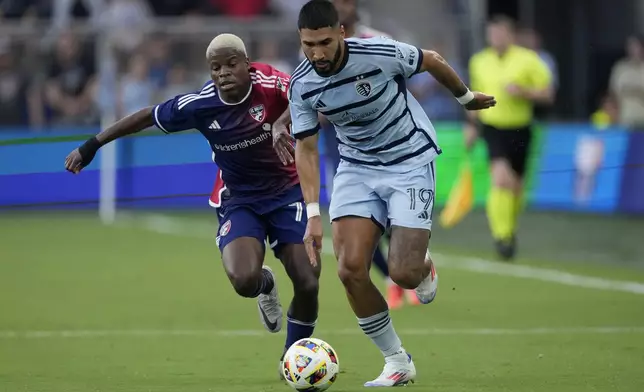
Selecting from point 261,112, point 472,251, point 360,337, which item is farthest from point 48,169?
point 261,112

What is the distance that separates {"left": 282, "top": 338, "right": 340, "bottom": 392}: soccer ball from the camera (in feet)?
26.8

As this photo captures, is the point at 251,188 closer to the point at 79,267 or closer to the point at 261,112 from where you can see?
the point at 261,112

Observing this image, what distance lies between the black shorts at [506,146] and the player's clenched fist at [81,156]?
811 cm

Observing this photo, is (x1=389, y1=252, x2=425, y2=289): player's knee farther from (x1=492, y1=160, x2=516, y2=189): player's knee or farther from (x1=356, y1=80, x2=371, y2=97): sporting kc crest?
(x1=492, y1=160, x2=516, y2=189): player's knee

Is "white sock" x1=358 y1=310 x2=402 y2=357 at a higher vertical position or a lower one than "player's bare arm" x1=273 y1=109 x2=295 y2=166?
lower

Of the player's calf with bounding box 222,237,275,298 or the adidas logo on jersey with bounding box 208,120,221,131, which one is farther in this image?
the adidas logo on jersey with bounding box 208,120,221,131

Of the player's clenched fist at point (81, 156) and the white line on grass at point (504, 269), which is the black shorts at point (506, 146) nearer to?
the white line on grass at point (504, 269)

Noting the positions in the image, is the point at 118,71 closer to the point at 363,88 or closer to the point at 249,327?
the point at 249,327

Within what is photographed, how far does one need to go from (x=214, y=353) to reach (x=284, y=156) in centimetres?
218

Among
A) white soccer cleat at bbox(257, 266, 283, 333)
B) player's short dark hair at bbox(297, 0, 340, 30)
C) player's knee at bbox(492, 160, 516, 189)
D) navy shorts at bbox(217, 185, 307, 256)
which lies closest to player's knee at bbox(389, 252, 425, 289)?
navy shorts at bbox(217, 185, 307, 256)

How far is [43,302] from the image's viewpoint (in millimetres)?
13312

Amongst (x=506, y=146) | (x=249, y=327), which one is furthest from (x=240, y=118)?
(x=506, y=146)

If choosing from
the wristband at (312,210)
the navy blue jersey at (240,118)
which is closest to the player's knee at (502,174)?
the navy blue jersey at (240,118)

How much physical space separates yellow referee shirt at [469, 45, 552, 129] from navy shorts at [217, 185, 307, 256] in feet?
24.8
